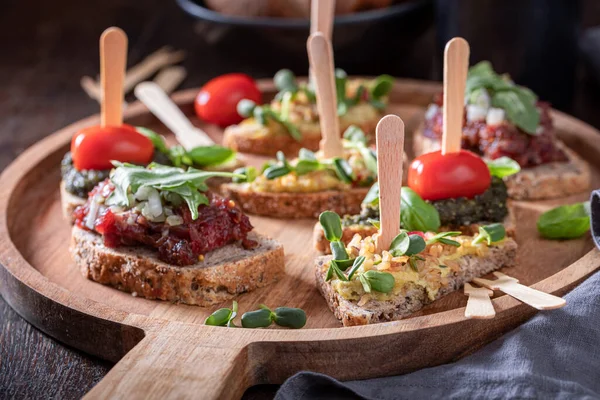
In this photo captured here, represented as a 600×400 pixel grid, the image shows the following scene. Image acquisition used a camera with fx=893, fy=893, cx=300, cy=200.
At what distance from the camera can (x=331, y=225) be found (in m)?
3.61

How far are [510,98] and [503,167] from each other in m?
0.57

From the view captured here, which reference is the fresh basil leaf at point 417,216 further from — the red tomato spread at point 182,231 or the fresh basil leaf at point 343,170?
the red tomato spread at point 182,231

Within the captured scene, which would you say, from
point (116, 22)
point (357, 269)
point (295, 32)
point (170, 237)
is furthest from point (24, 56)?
point (357, 269)

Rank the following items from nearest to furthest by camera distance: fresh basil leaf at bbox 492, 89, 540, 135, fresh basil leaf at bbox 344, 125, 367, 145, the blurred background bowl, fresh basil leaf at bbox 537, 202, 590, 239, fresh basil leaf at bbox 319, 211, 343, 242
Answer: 1. fresh basil leaf at bbox 319, 211, 343, 242
2. fresh basil leaf at bbox 537, 202, 590, 239
3. fresh basil leaf at bbox 492, 89, 540, 135
4. fresh basil leaf at bbox 344, 125, 367, 145
5. the blurred background bowl

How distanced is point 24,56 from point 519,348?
5.10 m

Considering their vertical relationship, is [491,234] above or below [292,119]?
below

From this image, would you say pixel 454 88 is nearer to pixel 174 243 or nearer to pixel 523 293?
pixel 523 293

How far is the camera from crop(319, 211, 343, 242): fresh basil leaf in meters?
3.60

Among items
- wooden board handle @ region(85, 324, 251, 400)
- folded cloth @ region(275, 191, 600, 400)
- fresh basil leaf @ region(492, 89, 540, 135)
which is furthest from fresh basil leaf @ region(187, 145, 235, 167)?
folded cloth @ region(275, 191, 600, 400)

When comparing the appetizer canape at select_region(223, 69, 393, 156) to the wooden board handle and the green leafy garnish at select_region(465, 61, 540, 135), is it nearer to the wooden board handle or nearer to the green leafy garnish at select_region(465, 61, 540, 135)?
the green leafy garnish at select_region(465, 61, 540, 135)

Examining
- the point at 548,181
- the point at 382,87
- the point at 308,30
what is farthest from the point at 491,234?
the point at 308,30

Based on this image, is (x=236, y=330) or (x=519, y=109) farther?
(x=519, y=109)

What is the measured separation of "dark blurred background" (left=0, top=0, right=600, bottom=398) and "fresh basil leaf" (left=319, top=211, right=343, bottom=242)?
228 centimetres

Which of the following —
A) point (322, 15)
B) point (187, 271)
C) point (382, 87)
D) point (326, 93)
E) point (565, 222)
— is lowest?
point (565, 222)
